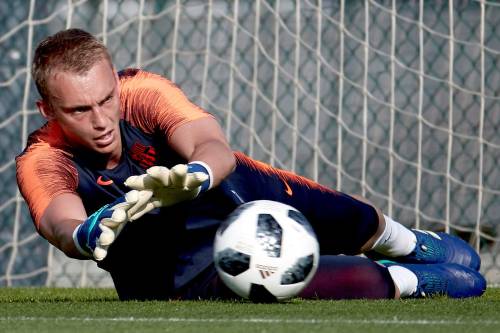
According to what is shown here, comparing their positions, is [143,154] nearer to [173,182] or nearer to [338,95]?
[173,182]

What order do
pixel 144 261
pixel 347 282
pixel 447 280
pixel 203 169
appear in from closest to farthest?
pixel 203 169 → pixel 347 282 → pixel 144 261 → pixel 447 280

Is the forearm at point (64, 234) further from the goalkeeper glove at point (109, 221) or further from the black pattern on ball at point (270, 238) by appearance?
the black pattern on ball at point (270, 238)

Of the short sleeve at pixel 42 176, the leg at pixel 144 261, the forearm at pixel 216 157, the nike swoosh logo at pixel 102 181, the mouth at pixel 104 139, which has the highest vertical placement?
the forearm at pixel 216 157

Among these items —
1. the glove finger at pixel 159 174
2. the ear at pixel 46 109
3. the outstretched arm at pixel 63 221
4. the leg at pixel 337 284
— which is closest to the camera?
the glove finger at pixel 159 174

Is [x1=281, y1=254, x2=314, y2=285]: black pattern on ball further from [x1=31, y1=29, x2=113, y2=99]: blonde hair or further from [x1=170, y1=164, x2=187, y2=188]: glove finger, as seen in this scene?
[x1=31, y1=29, x2=113, y2=99]: blonde hair

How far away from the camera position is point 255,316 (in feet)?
10.7

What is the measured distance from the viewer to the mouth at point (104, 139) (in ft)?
12.3

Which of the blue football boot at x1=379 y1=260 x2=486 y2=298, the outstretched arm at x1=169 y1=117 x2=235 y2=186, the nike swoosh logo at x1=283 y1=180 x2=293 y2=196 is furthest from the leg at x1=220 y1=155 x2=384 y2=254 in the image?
the outstretched arm at x1=169 y1=117 x2=235 y2=186

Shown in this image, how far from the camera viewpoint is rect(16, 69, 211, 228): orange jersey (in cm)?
379

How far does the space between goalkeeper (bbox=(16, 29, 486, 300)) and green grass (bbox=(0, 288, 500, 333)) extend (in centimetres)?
22

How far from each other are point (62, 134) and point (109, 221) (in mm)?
834

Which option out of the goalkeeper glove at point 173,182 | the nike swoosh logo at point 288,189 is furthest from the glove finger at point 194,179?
the nike swoosh logo at point 288,189

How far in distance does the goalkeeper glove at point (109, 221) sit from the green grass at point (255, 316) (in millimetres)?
210

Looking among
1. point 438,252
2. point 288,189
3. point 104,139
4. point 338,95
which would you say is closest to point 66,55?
point 104,139
